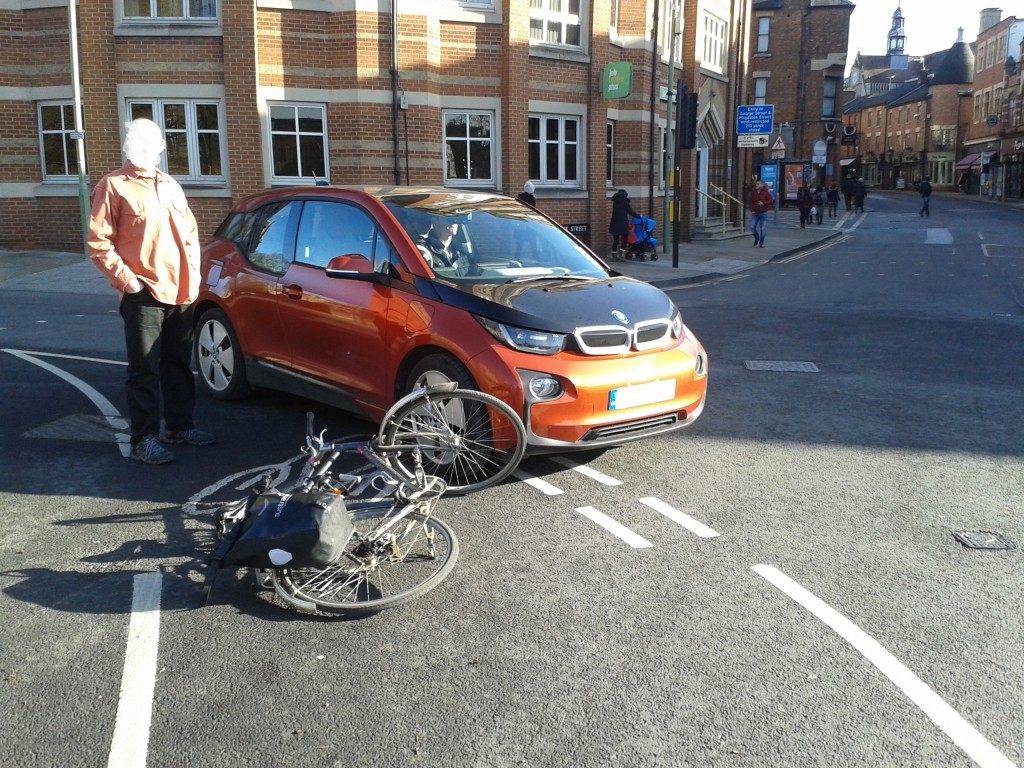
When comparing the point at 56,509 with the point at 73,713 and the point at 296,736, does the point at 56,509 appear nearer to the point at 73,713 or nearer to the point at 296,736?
the point at 73,713

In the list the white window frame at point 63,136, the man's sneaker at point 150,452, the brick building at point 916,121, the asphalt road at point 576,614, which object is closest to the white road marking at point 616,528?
the asphalt road at point 576,614

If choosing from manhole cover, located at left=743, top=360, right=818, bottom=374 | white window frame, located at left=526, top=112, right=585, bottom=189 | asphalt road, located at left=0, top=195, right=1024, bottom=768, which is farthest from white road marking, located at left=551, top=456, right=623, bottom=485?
white window frame, located at left=526, top=112, right=585, bottom=189

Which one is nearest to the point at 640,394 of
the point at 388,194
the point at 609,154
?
the point at 388,194

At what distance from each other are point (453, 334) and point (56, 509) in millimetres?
2343

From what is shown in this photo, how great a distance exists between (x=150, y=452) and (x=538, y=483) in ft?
7.81

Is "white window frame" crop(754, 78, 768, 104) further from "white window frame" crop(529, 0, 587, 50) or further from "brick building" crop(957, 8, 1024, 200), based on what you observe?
"white window frame" crop(529, 0, 587, 50)

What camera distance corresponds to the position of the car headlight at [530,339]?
5.38m

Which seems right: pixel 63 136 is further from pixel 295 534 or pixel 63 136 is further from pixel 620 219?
pixel 295 534

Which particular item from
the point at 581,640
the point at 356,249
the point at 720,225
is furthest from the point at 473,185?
the point at 581,640

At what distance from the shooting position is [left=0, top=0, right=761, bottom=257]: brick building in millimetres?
18875

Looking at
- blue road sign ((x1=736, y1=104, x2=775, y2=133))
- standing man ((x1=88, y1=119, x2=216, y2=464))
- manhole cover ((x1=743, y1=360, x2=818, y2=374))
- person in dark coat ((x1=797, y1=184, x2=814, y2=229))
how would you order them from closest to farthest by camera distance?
standing man ((x1=88, y1=119, x2=216, y2=464)) → manhole cover ((x1=743, y1=360, x2=818, y2=374)) → blue road sign ((x1=736, y1=104, x2=775, y2=133)) → person in dark coat ((x1=797, y1=184, x2=814, y2=229))

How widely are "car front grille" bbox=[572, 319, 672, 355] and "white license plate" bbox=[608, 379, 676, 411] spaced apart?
23 centimetres

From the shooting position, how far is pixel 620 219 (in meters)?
21.9

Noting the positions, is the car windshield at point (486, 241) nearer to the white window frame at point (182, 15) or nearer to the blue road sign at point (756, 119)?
the white window frame at point (182, 15)
